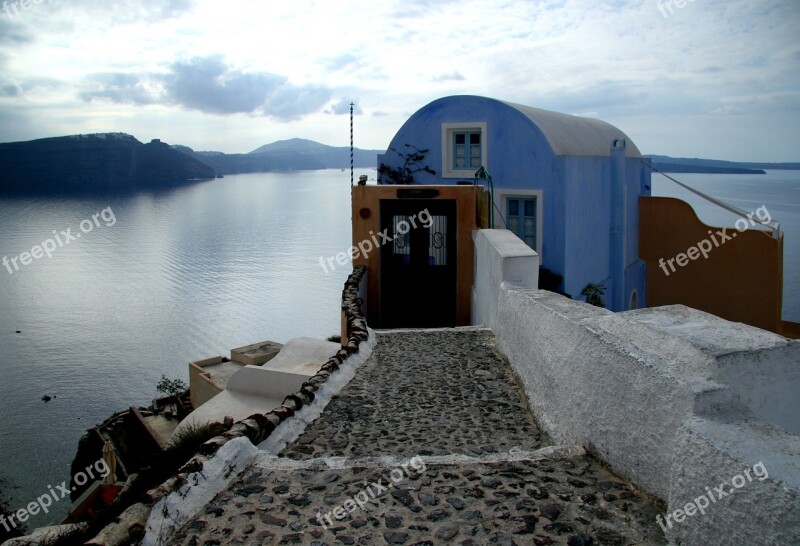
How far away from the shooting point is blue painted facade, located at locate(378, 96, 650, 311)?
14.6m

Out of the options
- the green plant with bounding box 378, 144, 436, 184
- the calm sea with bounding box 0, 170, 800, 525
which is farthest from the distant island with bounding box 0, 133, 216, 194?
the green plant with bounding box 378, 144, 436, 184

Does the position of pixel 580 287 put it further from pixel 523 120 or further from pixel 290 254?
pixel 290 254

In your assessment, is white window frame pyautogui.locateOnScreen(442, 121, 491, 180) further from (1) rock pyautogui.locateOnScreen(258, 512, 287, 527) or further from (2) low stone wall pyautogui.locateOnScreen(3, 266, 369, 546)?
(1) rock pyautogui.locateOnScreen(258, 512, 287, 527)

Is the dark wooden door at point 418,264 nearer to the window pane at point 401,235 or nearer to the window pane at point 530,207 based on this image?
the window pane at point 401,235

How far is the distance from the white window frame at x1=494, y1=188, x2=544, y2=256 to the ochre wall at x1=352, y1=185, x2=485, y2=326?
5.96 feet

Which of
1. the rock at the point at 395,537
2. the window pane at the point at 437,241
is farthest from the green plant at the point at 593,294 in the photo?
the rock at the point at 395,537

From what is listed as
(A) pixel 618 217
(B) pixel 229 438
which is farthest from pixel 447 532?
(A) pixel 618 217

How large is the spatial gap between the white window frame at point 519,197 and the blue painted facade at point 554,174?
0.07ft

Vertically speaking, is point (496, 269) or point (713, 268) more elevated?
point (496, 269)

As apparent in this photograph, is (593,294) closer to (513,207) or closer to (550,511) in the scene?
(513,207)

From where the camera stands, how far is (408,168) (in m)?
16.2

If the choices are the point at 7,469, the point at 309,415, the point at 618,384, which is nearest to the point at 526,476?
the point at 618,384

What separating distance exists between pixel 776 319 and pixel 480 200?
8.49 metres

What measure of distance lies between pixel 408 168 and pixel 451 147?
114 cm
